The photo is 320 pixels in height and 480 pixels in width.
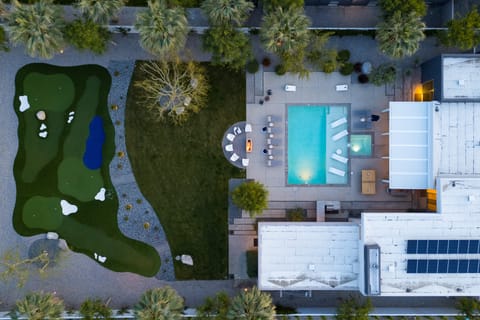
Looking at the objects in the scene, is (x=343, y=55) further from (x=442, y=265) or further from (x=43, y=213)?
(x=43, y=213)

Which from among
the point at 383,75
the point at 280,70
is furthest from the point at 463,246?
the point at 280,70

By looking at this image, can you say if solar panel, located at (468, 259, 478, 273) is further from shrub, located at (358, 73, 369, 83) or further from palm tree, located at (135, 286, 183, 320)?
palm tree, located at (135, 286, 183, 320)

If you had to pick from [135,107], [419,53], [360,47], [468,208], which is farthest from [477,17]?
[135,107]

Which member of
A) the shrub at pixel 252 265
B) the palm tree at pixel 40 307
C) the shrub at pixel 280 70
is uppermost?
the shrub at pixel 280 70

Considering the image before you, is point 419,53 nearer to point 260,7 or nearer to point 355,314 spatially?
point 260,7

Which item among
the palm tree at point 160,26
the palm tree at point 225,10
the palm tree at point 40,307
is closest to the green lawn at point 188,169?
the palm tree at point 225,10

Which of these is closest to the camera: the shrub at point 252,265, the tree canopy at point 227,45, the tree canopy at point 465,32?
the tree canopy at point 227,45

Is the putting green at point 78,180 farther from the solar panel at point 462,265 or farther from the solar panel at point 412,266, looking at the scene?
the solar panel at point 462,265
